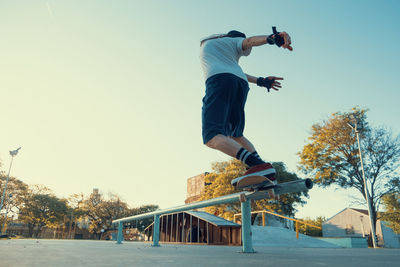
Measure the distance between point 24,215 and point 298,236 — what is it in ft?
144

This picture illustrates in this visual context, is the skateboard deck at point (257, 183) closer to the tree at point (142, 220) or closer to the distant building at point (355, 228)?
the distant building at point (355, 228)

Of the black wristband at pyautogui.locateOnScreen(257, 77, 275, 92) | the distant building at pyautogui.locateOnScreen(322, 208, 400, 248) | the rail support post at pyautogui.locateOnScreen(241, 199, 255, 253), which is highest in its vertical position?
the black wristband at pyautogui.locateOnScreen(257, 77, 275, 92)

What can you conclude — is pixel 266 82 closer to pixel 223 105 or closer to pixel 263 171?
pixel 223 105

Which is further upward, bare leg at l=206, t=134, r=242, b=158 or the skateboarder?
the skateboarder

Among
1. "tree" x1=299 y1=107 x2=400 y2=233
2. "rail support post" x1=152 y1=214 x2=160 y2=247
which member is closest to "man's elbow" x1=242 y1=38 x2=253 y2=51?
"rail support post" x1=152 y1=214 x2=160 y2=247

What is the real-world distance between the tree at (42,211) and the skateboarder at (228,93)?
4786cm

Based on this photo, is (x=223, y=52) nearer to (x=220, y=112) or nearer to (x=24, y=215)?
(x=220, y=112)

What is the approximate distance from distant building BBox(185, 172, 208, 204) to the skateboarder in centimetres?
4536

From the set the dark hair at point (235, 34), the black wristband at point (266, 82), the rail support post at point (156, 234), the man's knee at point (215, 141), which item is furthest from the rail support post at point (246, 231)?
the rail support post at point (156, 234)

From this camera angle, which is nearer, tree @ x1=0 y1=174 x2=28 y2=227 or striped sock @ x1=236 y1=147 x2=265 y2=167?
striped sock @ x1=236 y1=147 x2=265 y2=167

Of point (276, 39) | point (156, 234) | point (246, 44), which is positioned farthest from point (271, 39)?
point (156, 234)

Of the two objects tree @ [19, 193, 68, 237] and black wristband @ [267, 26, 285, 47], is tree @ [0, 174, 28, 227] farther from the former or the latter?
black wristband @ [267, 26, 285, 47]

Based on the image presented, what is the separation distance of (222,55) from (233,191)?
73.3 ft

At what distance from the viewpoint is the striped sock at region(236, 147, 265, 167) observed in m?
2.27
